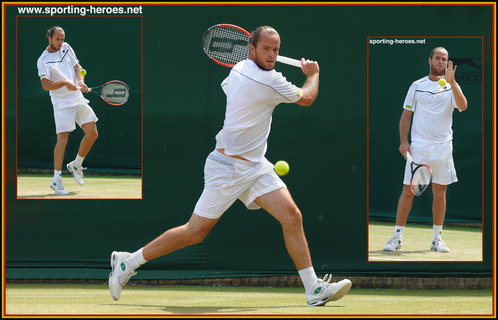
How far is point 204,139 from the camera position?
649cm

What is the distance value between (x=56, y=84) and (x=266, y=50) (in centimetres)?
230

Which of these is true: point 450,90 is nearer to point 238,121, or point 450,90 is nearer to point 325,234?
point 325,234

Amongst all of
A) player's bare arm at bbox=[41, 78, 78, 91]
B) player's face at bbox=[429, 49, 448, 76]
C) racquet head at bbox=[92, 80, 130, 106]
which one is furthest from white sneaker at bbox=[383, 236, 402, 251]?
player's bare arm at bbox=[41, 78, 78, 91]

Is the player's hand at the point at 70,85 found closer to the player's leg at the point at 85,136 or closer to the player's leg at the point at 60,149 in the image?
the player's leg at the point at 85,136

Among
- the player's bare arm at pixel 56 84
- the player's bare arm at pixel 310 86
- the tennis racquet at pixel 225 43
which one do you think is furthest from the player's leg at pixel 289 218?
the player's bare arm at pixel 56 84

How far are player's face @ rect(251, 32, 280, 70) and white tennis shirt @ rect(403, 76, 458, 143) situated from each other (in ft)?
6.51

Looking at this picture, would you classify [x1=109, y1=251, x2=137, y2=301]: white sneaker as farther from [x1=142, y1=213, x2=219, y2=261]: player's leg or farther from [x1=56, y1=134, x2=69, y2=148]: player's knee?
[x1=56, y1=134, x2=69, y2=148]: player's knee

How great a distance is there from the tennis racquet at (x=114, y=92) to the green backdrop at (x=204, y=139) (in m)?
0.07

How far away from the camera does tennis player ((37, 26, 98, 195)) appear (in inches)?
260

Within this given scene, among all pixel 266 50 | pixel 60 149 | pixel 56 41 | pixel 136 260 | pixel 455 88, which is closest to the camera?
pixel 266 50

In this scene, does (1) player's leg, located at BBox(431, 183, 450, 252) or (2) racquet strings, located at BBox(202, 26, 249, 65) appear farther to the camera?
(1) player's leg, located at BBox(431, 183, 450, 252)

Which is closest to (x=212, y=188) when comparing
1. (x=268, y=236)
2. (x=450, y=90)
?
(x=268, y=236)

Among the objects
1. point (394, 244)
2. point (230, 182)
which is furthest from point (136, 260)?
point (394, 244)

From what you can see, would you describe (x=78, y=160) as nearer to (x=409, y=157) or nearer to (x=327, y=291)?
(x=327, y=291)
